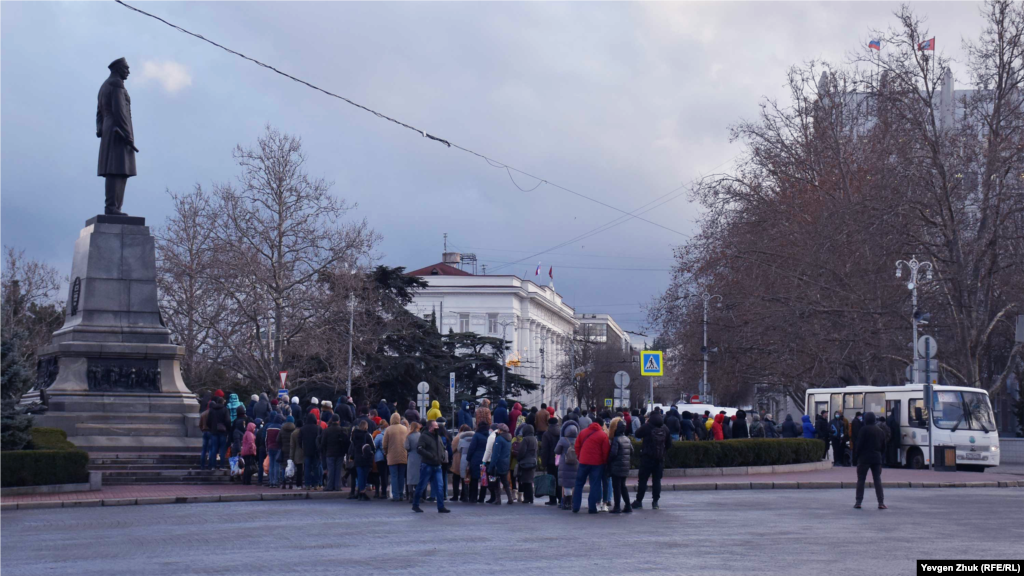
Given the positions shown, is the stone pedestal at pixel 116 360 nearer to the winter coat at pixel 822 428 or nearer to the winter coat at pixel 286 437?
the winter coat at pixel 286 437

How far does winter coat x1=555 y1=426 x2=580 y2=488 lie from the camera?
766 inches

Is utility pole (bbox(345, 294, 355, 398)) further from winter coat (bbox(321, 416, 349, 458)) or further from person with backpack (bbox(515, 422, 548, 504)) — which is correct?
person with backpack (bbox(515, 422, 548, 504))

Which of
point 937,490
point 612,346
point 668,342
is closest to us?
point 937,490

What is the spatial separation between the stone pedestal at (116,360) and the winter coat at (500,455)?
8.42m

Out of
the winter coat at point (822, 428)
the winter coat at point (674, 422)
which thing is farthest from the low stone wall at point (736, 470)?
the winter coat at point (822, 428)

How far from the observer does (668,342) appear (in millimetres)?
50812

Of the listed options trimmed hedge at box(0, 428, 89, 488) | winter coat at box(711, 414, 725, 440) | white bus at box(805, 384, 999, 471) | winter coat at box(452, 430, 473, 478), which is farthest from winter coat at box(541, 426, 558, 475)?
white bus at box(805, 384, 999, 471)

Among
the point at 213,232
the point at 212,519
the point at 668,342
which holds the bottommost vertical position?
the point at 212,519

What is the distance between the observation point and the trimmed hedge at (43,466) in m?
19.9

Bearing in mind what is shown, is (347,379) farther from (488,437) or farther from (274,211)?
(488,437)

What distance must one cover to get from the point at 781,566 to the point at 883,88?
99.6 feet

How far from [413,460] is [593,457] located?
11.0 feet

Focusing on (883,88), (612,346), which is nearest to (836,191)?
(883,88)

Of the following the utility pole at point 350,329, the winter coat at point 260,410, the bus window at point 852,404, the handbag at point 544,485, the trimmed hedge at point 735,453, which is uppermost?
the utility pole at point 350,329
